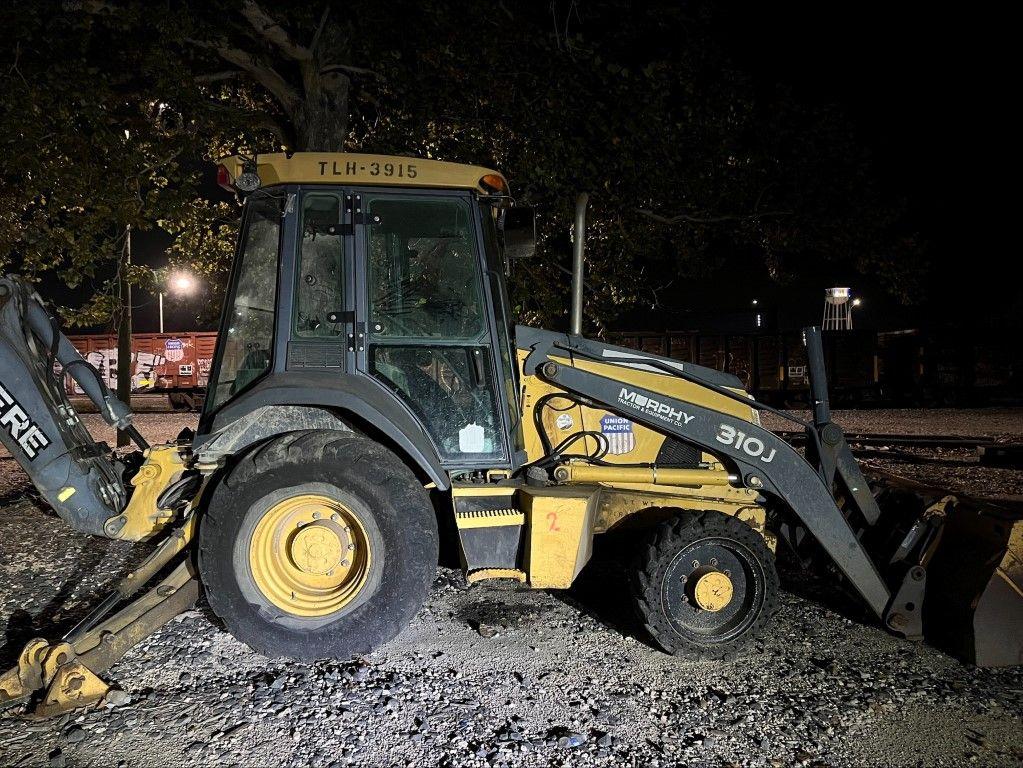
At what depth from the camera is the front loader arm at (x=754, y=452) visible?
3.77 meters

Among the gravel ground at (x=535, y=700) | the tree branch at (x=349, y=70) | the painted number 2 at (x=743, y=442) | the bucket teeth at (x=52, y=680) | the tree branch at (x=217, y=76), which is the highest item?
the tree branch at (x=217, y=76)

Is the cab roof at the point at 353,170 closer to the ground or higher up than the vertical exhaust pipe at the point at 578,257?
higher up

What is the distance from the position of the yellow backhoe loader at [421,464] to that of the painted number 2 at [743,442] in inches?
0.5

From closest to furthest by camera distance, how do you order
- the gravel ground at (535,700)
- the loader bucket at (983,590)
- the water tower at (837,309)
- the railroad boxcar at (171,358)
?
the gravel ground at (535,700), the loader bucket at (983,590), the railroad boxcar at (171,358), the water tower at (837,309)

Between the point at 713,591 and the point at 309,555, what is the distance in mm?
2112

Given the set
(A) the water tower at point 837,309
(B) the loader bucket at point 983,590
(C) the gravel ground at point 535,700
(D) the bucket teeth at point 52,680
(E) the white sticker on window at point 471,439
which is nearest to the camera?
(C) the gravel ground at point 535,700

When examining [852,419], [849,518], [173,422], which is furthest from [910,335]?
[173,422]

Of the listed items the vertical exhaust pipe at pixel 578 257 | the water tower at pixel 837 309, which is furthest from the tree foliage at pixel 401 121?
the water tower at pixel 837 309

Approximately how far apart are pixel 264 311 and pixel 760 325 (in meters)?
40.3

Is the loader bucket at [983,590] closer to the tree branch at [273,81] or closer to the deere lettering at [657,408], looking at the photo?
the deere lettering at [657,408]

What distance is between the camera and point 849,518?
4148 mm

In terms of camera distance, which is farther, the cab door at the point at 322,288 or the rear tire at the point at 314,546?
the cab door at the point at 322,288

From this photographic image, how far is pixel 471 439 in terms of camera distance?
3.77m

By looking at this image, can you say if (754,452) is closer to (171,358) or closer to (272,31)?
(272,31)
